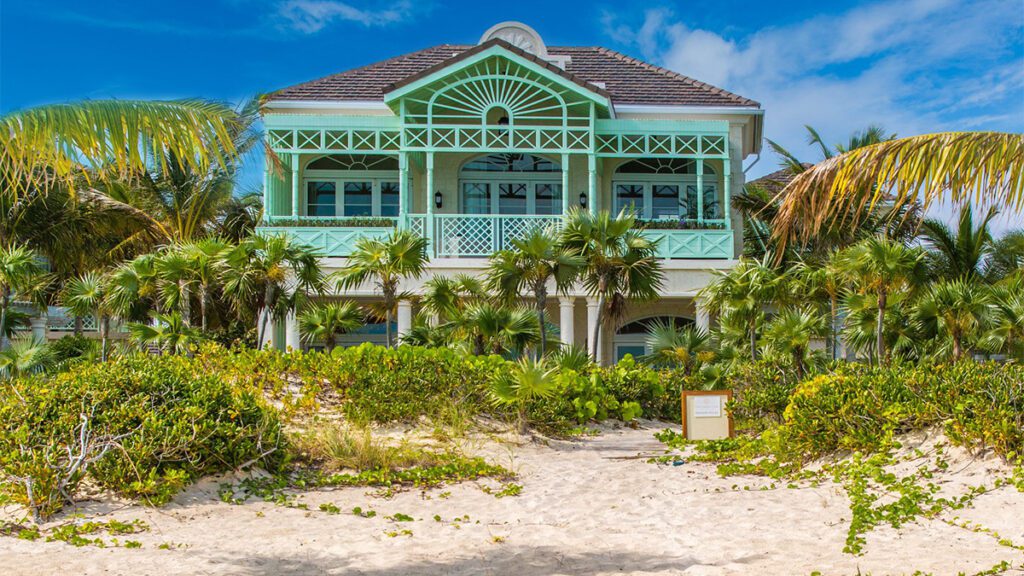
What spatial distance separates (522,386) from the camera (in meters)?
11.7

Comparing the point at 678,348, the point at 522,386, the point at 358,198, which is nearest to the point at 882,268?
the point at 678,348

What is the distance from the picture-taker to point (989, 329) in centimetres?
1475

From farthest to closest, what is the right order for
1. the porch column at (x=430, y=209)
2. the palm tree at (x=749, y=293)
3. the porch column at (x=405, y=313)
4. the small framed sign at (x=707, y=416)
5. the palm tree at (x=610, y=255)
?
the porch column at (x=405, y=313) → the porch column at (x=430, y=209) → the palm tree at (x=749, y=293) → the palm tree at (x=610, y=255) → the small framed sign at (x=707, y=416)

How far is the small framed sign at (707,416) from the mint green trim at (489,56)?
9.32 m

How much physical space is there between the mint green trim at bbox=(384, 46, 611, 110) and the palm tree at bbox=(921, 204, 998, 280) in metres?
9.00

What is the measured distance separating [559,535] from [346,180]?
1623cm

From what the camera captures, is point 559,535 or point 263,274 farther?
point 263,274

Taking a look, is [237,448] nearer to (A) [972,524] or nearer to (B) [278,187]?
(A) [972,524]

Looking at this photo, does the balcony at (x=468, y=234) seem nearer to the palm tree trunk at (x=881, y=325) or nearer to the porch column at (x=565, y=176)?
the porch column at (x=565, y=176)

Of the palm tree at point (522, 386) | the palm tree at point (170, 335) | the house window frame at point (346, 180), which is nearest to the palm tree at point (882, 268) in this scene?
the palm tree at point (522, 386)

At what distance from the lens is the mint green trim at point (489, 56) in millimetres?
19562

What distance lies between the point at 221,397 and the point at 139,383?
0.78m

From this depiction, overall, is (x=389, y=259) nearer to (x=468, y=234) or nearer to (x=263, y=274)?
(x=263, y=274)

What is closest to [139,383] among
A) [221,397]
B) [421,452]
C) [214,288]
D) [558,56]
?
[221,397]
